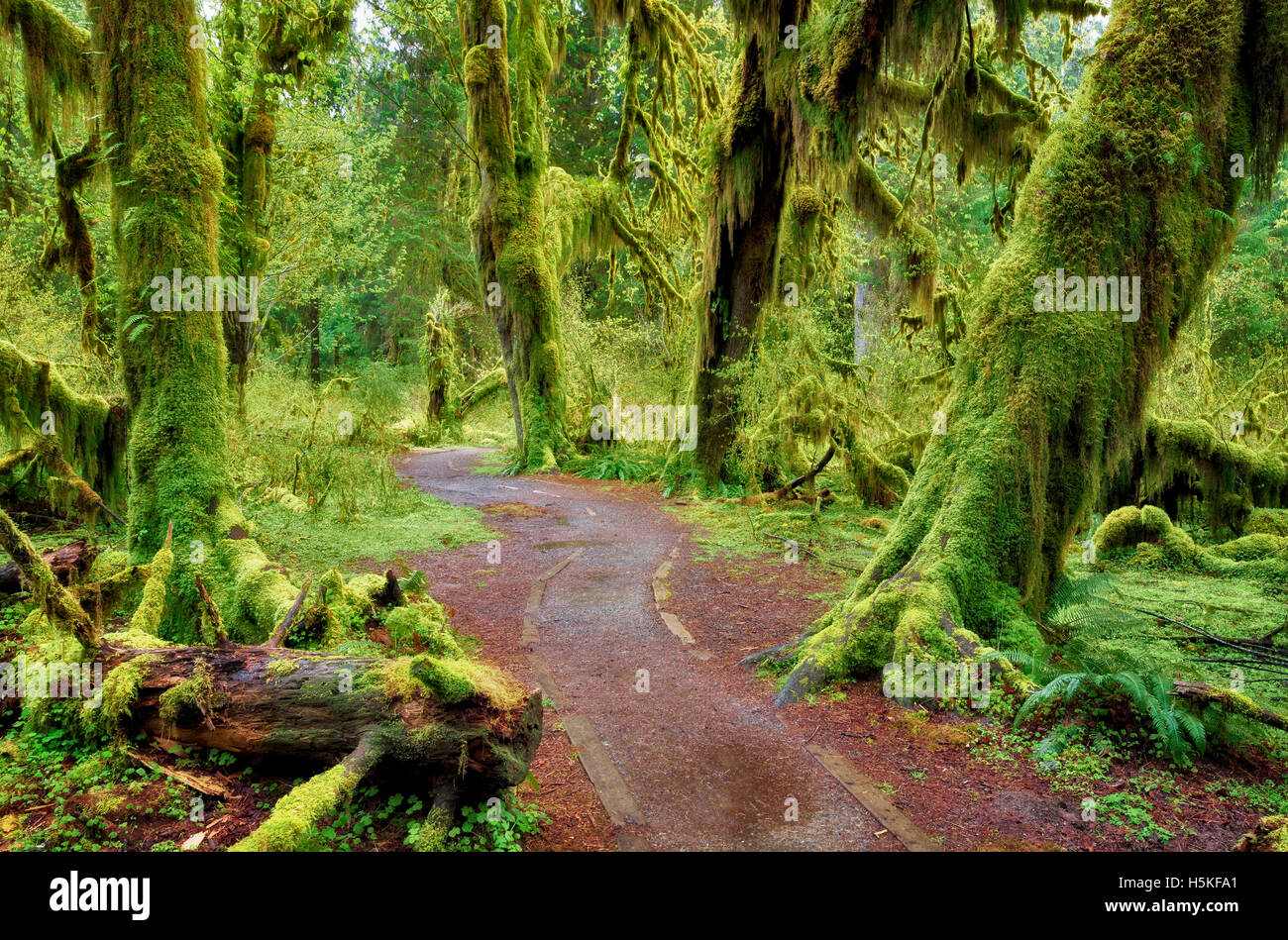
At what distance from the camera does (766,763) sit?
4.36 metres

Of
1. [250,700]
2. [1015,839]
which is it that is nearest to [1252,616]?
[1015,839]

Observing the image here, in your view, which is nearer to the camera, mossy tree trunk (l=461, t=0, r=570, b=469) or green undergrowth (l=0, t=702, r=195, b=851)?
green undergrowth (l=0, t=702, r=195, b=851)

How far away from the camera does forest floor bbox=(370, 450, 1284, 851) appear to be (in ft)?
11.6

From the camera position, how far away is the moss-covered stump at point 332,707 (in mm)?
3418

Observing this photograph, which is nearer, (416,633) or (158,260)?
(416,633)

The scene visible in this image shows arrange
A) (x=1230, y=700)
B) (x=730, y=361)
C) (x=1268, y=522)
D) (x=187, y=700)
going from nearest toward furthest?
1. (x=187, y=700)
2. (x=1230, y=700)
3. (x=1268, y=522)
4. (x=730, y=361)

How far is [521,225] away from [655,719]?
15.5 m

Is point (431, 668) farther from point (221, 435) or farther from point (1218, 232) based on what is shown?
point (1218, 232)

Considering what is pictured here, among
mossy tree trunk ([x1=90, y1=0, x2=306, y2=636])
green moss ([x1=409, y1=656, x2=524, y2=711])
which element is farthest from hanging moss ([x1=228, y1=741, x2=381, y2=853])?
mossy tree trunk ([x1=90, y1=0, x2=306, y2=636])

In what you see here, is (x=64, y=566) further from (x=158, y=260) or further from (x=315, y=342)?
(x=315, y=342)

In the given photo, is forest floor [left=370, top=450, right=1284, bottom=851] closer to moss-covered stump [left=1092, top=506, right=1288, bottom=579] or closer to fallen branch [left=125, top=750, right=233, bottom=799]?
fallen branch [left=125, top=750, right=233, bottom=799]

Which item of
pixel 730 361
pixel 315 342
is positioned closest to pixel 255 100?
pixel 730 361

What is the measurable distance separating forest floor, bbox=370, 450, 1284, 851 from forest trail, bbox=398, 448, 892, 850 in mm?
15

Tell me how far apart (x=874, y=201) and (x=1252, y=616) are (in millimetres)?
8712
